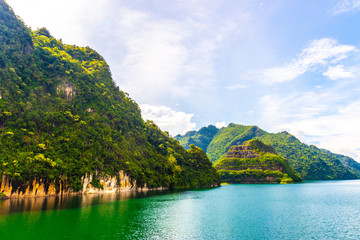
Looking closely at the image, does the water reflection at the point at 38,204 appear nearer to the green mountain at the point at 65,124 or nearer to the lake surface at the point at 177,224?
the lake surface at the point at 177,224

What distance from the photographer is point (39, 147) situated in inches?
2800

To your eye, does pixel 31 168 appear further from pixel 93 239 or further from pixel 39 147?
pixel 93 239

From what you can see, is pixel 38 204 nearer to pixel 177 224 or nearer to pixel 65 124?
pixel 177 224

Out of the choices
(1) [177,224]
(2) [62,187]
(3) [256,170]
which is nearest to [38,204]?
(2) [62,187]

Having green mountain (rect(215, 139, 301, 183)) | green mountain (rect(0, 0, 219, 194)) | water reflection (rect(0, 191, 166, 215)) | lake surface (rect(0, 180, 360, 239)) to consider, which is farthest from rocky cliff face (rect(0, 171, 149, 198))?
green mountain (rect(215, 139, 301, 183))

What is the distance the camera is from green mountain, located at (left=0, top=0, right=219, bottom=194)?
224ft

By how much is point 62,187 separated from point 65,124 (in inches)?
972

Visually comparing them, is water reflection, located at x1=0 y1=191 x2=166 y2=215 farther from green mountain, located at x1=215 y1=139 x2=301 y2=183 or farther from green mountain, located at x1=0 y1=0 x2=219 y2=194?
green mountain, located at x1=215 y1=139 x2=301 y2=183

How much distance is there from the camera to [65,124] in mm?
85250

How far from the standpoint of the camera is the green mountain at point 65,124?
68375mm

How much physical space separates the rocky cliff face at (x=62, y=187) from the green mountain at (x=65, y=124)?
3.07 ft

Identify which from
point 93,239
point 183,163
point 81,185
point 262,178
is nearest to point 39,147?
point 81,185

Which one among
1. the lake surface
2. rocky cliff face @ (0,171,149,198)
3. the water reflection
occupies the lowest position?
the lake surface

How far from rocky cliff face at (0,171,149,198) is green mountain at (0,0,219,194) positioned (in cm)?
94
